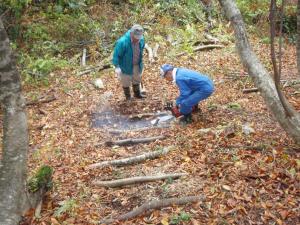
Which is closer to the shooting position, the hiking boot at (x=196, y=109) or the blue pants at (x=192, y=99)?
the blue pants at (x=192, y=99)

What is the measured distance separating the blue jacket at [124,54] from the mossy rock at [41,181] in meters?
3.95

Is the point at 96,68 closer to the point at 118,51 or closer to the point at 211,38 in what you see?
the point at 118,51

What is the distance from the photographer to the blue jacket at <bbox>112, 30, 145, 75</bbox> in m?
9.02

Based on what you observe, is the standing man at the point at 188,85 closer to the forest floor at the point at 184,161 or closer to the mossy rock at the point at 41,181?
the forest floor at the point at 184,161

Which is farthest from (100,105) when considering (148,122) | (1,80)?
(1,80)

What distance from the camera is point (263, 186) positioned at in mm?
5543

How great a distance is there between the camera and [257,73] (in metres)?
6.00

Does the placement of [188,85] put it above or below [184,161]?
above

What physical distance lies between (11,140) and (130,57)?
4.78 metres

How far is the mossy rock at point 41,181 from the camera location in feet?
18.7

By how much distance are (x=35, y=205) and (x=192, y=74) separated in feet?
12.4

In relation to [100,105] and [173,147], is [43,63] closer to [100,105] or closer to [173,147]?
[100,105]

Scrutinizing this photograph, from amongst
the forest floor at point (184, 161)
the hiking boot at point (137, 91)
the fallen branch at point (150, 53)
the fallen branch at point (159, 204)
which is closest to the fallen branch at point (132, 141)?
the forest floor at point (184, 161)

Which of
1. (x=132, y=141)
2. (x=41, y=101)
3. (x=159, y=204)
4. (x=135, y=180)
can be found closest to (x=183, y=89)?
(x=132, y=141)
